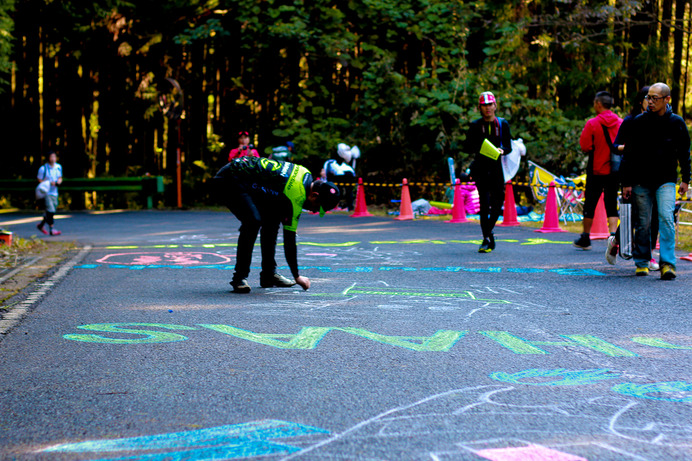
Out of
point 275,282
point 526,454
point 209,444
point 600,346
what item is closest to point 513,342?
point 600,346

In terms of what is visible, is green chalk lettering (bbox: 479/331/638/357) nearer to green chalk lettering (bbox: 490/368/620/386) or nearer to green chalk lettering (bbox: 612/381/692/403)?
green chalk lettering (bbox: 490/368/620/386)

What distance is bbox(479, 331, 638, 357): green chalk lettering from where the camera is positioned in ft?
16.1

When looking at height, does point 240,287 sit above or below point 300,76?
below

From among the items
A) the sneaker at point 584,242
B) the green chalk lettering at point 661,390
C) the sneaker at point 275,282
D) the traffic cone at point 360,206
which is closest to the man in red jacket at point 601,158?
the sneaker at point 584,242

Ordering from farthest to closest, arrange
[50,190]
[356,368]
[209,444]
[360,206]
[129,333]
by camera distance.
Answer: [360,206] < [50,190] < [129,333] < [356,368] < [209,444]

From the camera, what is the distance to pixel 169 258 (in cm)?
1086

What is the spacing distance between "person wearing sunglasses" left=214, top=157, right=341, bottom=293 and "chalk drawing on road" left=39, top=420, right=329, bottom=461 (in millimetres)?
3541

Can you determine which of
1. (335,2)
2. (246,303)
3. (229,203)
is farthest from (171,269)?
(335,2)

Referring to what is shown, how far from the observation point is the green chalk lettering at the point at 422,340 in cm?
507

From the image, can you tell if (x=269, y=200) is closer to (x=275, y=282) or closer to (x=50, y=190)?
(x=275, y=282)

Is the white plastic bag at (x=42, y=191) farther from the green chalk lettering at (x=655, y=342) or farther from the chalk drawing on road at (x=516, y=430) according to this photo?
the chalk drawing on road at (x=516, y=430)

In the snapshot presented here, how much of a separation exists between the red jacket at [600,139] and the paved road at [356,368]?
2.13m

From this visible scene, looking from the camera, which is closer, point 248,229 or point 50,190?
point 248,229

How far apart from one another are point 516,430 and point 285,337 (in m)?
2.29
